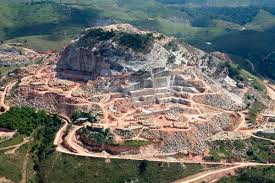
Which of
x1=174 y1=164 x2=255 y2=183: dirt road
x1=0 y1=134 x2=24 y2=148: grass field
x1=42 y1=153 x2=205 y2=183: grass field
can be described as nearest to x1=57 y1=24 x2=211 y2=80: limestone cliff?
x1=0 y1=134 x2=24 y2=148: grass field

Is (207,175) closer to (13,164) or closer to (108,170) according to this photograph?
(108,170)

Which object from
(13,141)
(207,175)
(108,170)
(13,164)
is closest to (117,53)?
(13,141)

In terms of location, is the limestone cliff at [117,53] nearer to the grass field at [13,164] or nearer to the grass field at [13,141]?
the grass field at [13,141]

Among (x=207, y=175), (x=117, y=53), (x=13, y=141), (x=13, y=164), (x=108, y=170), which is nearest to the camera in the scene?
(x=108, y=170)

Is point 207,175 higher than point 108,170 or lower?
lower

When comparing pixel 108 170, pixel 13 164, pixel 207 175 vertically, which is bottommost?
pixel 13 164

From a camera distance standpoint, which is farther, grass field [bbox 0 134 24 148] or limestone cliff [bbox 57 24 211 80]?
limestone cliff [bbox 57 24 211 80]

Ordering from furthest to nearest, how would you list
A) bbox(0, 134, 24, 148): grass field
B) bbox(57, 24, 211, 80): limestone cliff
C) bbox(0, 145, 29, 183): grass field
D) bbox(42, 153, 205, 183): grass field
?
bbox(57, 24, 211, 80): limestone cliff
bbox(0, 134, 24, 148): grass field
bbox(42, 153, 205, 183): grass field
bbox(0, 145, 29, 183): grass field

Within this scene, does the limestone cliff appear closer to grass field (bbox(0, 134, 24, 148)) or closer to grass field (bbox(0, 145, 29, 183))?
grass field (bbox(0, 134, 24, 148))

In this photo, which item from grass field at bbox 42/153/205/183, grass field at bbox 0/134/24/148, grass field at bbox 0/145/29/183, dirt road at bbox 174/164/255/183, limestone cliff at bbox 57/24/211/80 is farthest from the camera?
limestone cliff at bbox 57/24/211/80

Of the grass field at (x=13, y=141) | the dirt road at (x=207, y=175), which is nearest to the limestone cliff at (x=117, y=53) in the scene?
the grass field at (x=13, y=141)

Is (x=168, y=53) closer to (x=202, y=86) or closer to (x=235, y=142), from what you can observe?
(x=202, y=86)
